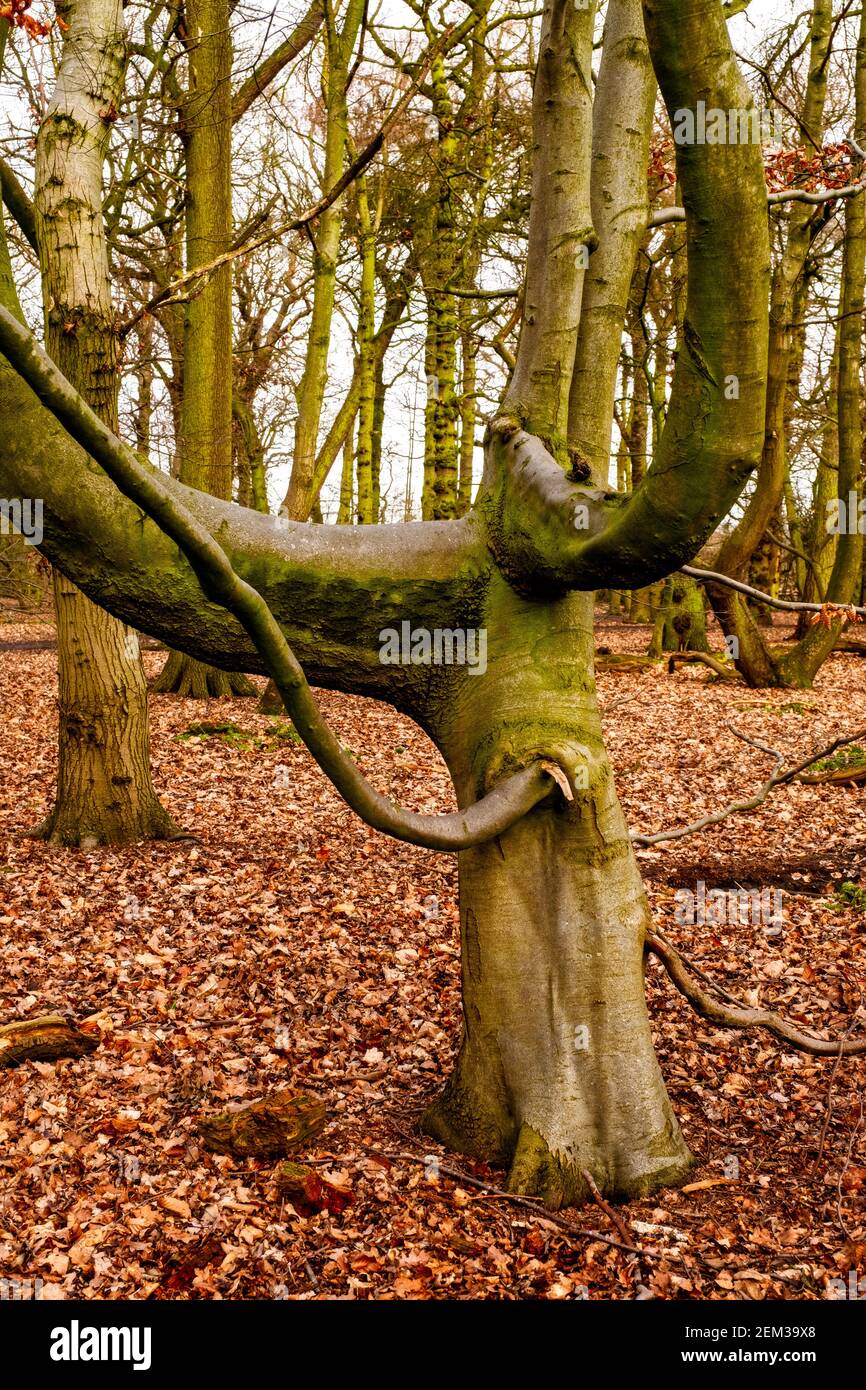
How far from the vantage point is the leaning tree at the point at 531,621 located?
3133 millimetres

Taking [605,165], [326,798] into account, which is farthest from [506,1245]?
[326,798]

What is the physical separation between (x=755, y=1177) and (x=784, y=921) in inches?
99.5

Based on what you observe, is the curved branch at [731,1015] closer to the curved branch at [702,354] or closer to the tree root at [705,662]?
the curved branch at [702,354]

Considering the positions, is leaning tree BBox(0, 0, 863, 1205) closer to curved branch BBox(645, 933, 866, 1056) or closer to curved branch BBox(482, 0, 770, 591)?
curved branch BBox(645, 933, 866, 1056)

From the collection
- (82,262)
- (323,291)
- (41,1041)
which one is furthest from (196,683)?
(41,1041)

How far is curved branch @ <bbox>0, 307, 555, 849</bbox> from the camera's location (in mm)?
2029

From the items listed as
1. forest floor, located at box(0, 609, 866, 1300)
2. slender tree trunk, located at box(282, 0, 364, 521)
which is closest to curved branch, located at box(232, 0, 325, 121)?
slender tree trunk, located at box(282, 0, 364, 521)

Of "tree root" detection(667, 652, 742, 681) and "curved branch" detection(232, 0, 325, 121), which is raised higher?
"curved branch" detection(232, 0, 325, 121)

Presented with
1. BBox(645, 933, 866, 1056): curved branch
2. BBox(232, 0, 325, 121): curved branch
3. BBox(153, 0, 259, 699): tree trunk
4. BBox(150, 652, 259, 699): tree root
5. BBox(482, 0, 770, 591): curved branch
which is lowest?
BBox(645, 933, 866, 1056): curved branch

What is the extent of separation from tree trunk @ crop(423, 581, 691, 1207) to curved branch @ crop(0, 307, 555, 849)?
1.55 feet

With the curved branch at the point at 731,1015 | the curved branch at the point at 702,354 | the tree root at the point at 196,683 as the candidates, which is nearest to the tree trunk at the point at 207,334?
the tree root at the point at 196,683

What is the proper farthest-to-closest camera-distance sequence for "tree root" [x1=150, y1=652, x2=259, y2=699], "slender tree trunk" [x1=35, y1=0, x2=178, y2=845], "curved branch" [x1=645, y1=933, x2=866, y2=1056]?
"tree root" [x1=150, y1=652, x2=259, y2=699], "slender tree trunk" [x1=35, y1=0, x2=178, y2=845], "curved branch" [x1=645, y1=933, x2=866, y2=1056]

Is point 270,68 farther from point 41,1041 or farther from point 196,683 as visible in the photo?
point 41,1041

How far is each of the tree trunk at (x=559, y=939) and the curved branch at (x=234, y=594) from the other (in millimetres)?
471
